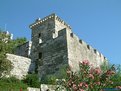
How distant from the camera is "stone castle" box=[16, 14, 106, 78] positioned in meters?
26.5

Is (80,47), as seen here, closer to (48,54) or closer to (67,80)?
(48,54)

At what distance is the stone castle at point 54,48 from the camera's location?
26453 mm

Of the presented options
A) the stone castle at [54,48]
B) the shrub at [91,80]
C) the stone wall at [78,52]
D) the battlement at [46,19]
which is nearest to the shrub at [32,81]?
the stone castle at [54,48]

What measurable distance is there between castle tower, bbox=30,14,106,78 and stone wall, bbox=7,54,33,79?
3.85 ft

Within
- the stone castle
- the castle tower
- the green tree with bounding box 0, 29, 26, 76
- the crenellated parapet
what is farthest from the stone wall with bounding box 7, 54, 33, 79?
the crenellated parapet

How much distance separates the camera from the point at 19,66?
27.1 metres

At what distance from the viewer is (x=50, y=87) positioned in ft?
52.7

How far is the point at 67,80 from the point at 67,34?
52.5 ft

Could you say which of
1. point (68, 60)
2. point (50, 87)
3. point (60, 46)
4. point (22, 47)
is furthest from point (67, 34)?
point (50, 87)

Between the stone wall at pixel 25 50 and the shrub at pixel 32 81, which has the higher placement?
the stone wall at pixel 25 50

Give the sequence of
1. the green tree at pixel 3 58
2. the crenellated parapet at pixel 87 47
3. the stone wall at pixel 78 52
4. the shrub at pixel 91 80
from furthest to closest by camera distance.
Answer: the crenellated parapet at pixel 87 47
the stone wall at pixel 78 52
the green tree at pixel 3 58
the shrub at pixel 91 80

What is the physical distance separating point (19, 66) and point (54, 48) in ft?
14.3

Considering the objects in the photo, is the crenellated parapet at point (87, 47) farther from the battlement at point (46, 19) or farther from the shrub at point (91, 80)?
the shrub at point (91, 80)

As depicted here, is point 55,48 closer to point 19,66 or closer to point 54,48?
point 54,48
